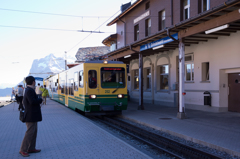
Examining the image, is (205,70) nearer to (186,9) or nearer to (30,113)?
(186,9)

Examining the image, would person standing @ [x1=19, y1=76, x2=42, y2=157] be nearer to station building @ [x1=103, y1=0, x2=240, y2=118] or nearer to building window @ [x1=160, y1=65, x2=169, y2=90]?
station building @ [x1=103, y1=0, x2=240, y2=118]

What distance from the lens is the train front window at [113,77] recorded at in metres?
13.2

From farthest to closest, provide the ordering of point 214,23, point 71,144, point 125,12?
point 125,12 < point 214,23 < point 71,144

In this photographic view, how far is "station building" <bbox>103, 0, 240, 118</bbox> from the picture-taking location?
420 inches

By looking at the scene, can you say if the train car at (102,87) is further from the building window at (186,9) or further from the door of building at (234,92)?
the door of building at (234,92)

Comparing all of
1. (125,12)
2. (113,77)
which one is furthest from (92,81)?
(125,12)

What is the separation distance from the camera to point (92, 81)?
12969 mm

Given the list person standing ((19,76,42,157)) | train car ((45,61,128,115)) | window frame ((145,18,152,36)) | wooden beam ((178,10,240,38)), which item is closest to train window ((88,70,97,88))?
train car ((45,61,128,115))

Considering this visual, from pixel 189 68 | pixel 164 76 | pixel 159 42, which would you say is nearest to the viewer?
pixel 159 42

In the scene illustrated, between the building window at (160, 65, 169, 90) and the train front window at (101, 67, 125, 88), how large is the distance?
22.1ft

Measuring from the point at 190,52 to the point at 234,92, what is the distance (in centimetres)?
382

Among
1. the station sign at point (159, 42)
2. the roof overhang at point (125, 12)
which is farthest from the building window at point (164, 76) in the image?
the roof overhang at point (125, 12)

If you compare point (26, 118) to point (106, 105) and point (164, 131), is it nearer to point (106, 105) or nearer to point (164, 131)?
point (164, 131)

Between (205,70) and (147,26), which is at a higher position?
(147,26)
